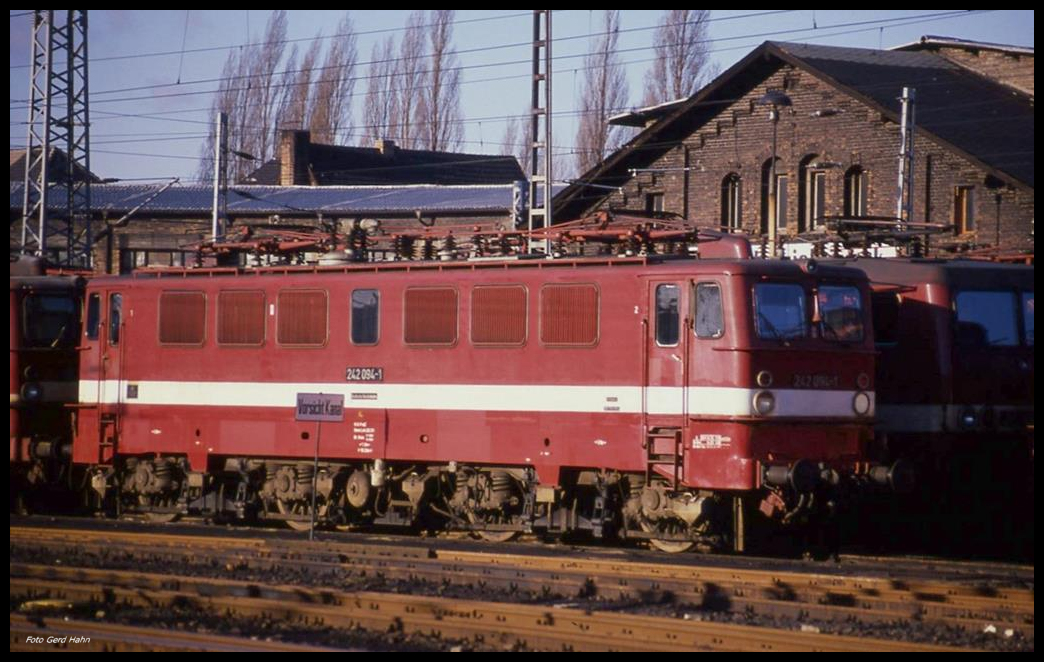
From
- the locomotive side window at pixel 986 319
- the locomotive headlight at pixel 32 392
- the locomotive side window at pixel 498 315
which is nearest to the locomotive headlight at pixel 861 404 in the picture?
the locomotive side window at pixel 986 319

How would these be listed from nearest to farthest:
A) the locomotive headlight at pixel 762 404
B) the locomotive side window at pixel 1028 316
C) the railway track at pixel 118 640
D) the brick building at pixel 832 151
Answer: the railway track at pixel 118 640, the locomotive headlight at pixel 762 404, the locomotive side window at pixel 1028 316, the brick building at pixel 832 151

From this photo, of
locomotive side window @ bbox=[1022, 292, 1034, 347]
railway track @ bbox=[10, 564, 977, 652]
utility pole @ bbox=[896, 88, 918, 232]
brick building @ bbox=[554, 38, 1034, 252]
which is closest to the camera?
railway track @ bbox=[10, 564, 977, 652]

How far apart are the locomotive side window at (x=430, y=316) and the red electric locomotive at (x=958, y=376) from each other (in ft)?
17.8

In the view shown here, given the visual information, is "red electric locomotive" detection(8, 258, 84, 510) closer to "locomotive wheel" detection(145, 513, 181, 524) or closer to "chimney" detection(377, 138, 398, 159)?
"locomotive wheel" detection(145, 513, 181, 524)

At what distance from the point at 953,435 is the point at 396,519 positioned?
25.1 ft

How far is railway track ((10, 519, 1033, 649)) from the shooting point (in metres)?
12.4

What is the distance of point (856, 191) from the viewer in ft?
127

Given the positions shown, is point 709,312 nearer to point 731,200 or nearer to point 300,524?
point 300,524

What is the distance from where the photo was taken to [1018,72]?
44.8 meters

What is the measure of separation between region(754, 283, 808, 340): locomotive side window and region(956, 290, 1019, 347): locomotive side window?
124 inches

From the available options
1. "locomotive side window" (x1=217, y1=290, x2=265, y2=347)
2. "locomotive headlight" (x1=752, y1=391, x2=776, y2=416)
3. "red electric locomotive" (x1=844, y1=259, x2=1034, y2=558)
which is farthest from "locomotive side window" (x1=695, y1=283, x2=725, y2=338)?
"locomotive side window" (x1=217, y1=290, x2=265, y2=347)

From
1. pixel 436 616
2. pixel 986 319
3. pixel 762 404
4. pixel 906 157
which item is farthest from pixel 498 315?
pixel 906 157

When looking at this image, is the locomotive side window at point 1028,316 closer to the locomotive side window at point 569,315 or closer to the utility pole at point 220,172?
the locomotive side window at point 569,315

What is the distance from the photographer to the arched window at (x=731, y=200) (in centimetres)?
4088
